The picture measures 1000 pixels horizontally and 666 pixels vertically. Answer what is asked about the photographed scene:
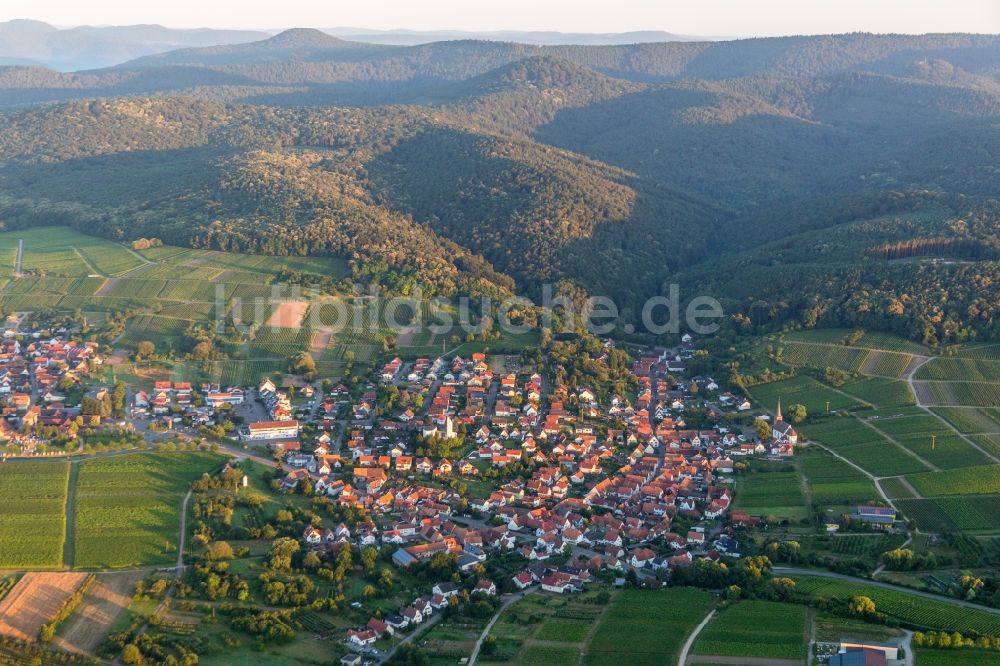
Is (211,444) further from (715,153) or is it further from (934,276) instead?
(715,153)

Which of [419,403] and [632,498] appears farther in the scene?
[419,403]

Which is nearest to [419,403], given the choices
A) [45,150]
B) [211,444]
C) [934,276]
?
[211,444]

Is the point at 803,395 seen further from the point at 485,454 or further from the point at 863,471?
the point at 485,454

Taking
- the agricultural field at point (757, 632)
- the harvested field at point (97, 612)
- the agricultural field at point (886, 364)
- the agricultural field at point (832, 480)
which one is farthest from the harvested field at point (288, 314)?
the agricultural field at point (757, 632)

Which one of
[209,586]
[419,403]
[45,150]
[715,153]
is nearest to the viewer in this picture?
[209,586]

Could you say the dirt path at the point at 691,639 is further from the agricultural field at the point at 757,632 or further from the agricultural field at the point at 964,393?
the agricultural field at the point at 964,393

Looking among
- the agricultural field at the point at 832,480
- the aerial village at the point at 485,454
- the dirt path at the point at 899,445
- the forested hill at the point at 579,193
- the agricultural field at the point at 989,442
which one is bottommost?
the aerial village at the point at 485,454
